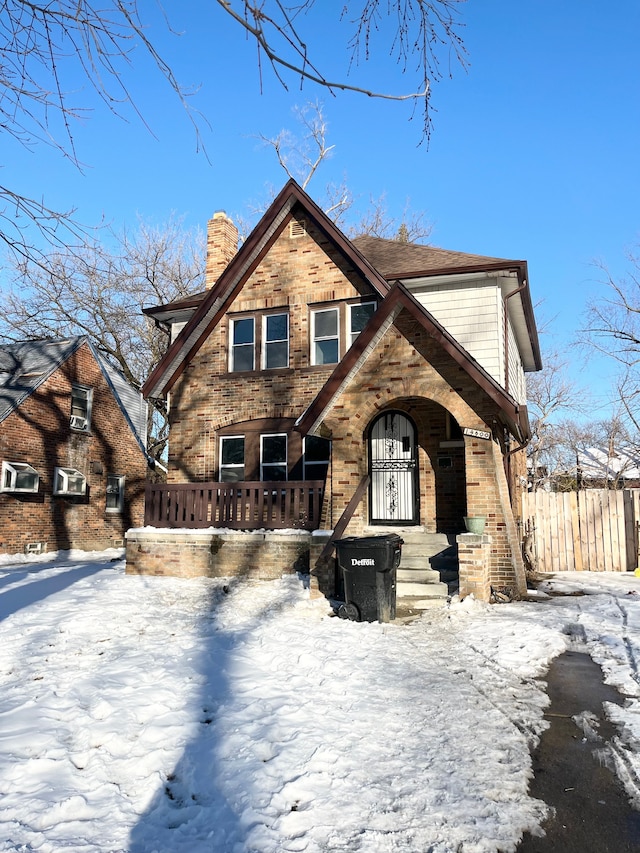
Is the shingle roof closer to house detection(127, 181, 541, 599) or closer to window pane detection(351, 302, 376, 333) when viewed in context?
house detection(127, 181, 541, 599)

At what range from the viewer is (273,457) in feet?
47.3

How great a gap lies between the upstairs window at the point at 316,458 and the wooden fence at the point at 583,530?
194 inches

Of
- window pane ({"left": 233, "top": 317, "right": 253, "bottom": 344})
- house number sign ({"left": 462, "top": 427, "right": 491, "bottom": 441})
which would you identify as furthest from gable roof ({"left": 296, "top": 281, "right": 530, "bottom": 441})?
window pane ({"left": 233, "top": 317, "right": 253, "bottom": 344})

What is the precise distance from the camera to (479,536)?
→ 9.40 metres

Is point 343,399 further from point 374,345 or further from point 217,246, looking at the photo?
point 217,246

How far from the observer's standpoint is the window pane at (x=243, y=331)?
15.2 m

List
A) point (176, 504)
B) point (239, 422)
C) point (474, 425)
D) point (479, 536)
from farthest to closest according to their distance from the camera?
point (239, 422), point (176, 504), point (474, 425), point (479, 536)

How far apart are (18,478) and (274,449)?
9171mm

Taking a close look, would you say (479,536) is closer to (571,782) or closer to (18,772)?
(571,782)

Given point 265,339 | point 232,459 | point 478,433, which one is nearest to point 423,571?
point 478,433

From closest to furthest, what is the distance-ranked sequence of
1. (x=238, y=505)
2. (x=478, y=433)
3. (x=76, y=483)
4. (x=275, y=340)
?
1. (x=478, y=433)
2. (x=238, y=505)
3. (x=275, y=340)
4. (x=76, y=483)

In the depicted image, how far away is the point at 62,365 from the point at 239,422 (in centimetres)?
939

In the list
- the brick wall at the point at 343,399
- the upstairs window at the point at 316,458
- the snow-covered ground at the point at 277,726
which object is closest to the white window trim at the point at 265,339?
the brick wall at the point at 343,399

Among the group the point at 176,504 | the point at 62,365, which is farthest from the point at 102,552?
the point at 176,504
